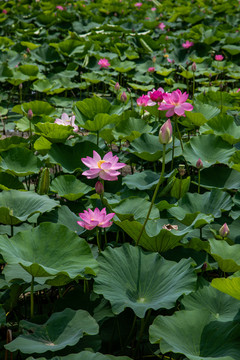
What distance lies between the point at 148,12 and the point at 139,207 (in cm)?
522

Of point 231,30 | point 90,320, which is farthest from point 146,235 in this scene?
point 231,30

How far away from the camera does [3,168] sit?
1728 mm

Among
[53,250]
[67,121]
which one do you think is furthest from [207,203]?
[67,121]

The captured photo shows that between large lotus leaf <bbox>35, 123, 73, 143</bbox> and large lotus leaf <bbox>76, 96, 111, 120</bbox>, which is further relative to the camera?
large lotus leaf <bbox>76, 96, 111, 120</bbox>

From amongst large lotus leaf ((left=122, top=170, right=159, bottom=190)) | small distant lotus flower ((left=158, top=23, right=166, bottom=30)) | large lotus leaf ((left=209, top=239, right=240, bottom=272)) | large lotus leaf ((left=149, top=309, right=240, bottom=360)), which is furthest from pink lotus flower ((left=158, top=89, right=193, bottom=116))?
small distant lotus flower ((left=158, top=23, right=166, bottom=30))

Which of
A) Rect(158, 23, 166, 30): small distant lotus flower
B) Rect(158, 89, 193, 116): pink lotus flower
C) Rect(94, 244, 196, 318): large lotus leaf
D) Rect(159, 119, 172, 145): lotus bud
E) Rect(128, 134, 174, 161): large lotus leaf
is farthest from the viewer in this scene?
Rect(158, 23, 166, 30): small distant lotus flower

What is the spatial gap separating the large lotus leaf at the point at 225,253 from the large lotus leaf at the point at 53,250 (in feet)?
1.09

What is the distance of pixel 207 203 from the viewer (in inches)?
60.7

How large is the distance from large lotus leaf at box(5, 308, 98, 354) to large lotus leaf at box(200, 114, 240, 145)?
123 centimetres

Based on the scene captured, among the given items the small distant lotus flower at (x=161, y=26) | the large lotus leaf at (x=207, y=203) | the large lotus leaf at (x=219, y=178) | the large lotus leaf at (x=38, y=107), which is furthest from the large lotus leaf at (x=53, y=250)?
the small distant lotus flower at (x=161, y=26)

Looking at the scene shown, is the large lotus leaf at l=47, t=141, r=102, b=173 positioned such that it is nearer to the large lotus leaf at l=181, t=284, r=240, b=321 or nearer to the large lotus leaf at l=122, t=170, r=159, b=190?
the large lotus leaf at l=122, t=170, r=159, b=190

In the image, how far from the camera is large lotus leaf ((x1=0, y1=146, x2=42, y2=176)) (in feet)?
5.86

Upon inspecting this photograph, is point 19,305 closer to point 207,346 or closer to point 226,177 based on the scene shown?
point 207,346

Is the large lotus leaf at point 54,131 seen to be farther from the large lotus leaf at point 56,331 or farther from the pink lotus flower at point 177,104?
the large lotus leaf at point 56,331
